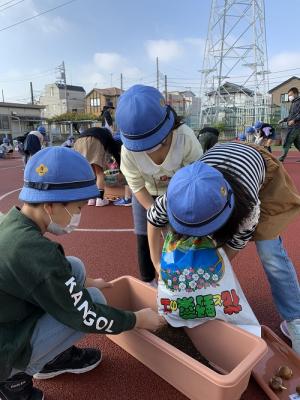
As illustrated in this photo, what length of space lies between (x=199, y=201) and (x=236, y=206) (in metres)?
0.24

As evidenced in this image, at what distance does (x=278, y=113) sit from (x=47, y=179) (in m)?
22.0

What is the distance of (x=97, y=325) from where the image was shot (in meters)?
1.32

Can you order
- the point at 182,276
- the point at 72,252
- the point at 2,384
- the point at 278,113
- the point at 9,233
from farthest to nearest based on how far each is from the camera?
1. the point at 278,113
2. the point at 72,252
3. the point at 182,276
4. the point at 2,384
5. the point at 9,233

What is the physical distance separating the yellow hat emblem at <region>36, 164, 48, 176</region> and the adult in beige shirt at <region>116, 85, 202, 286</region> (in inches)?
18.1

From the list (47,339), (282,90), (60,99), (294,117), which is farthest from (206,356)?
(60,99)

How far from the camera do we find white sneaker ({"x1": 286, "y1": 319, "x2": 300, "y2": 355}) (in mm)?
1724

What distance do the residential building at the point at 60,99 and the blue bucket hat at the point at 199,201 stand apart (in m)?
52.0

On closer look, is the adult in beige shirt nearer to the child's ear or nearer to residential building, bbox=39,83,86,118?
the child's ear

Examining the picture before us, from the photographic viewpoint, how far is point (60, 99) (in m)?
51.7

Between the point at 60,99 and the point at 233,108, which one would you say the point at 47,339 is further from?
the point at 60,99

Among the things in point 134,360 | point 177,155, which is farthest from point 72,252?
point 177,155

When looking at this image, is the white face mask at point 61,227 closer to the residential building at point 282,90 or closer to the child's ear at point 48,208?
the child's ear at point 48,208

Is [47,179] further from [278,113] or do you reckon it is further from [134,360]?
[278,113]

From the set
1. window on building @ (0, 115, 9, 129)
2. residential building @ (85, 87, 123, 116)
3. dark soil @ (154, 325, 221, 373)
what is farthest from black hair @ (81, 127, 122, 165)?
residential building @ (85, 87, 123, 116)
